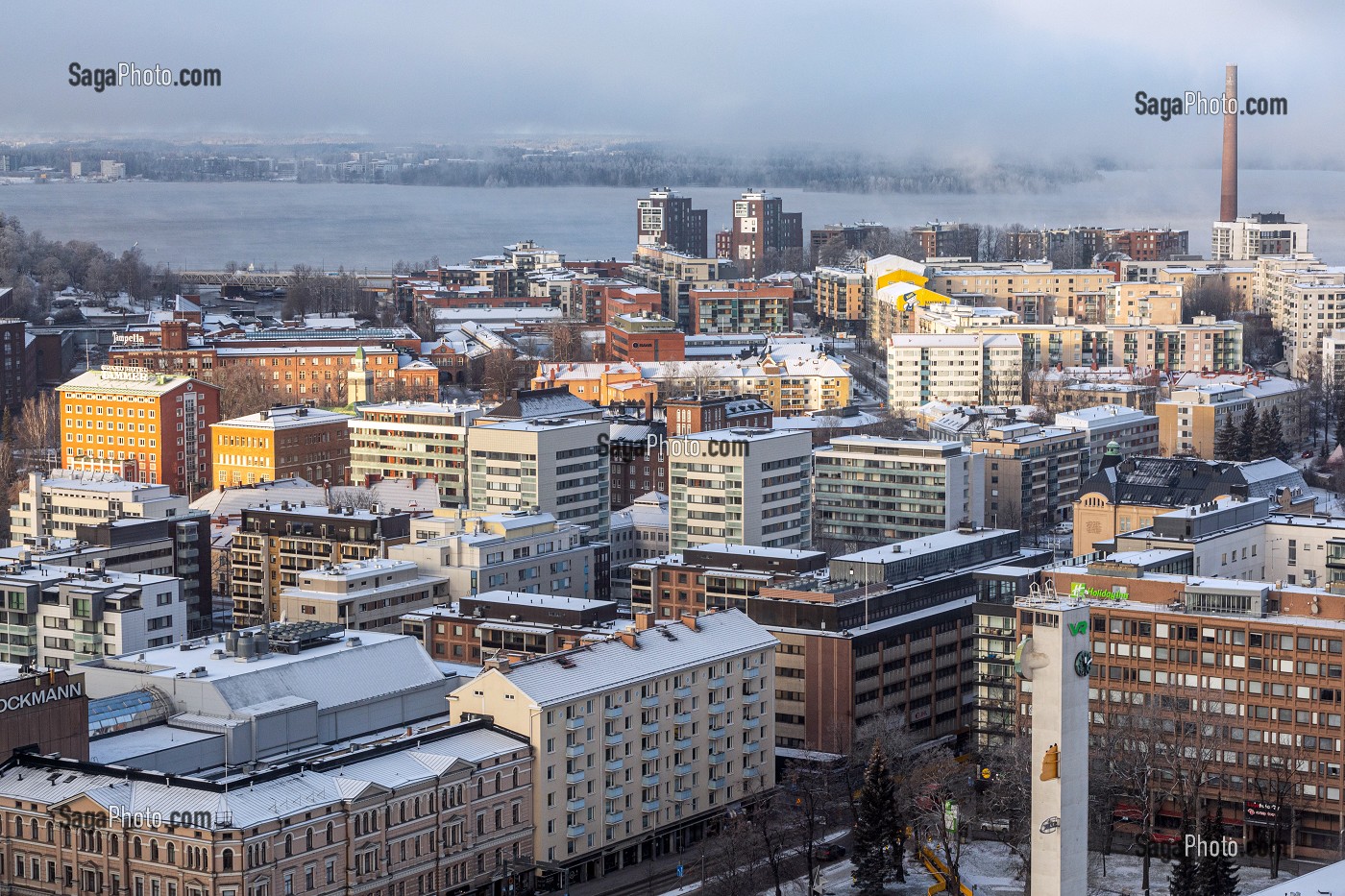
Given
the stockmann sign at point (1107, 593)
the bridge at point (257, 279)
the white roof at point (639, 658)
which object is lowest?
the white roof at point (639, 658)

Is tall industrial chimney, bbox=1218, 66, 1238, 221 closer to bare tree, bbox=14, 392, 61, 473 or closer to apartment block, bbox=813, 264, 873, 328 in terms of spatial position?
apartment block, bbox=813, 264, 873, 328

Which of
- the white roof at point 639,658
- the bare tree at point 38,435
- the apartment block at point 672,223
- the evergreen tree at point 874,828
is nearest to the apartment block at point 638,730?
the white roof at point 639,658

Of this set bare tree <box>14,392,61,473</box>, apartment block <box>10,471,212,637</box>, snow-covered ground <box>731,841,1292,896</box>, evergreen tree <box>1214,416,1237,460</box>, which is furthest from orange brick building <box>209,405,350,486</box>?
snow-covered ground <box>731,841,1292,896</box>

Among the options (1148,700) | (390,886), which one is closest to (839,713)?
(1148,700)

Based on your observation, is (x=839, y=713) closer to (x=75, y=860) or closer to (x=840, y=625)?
(x=840, y=625)

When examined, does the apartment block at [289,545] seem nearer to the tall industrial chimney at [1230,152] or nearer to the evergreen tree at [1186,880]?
the evergreen tree at [1186,880]

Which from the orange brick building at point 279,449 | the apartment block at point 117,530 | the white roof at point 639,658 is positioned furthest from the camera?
the orange brick building at point 279,449
